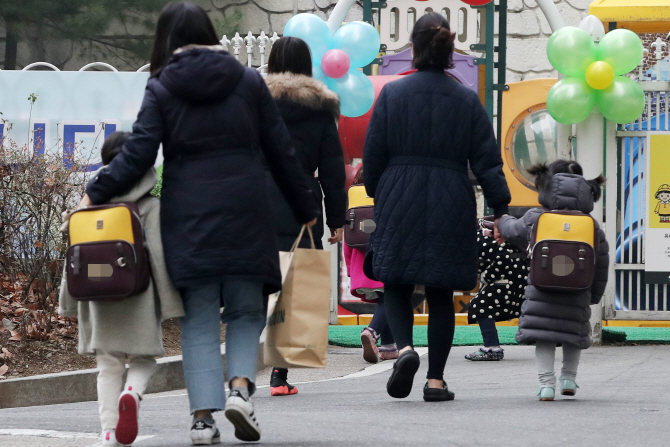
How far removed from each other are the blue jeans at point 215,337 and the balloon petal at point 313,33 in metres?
5.41

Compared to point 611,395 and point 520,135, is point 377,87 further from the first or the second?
point 611,395

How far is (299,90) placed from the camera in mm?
5379

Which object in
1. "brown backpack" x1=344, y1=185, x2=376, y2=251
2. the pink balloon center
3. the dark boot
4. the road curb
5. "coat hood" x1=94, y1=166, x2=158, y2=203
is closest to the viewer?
"coat hood" x1=94, y1=166, x2=158, y2=203

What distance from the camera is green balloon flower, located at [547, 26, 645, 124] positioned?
27.8 ft

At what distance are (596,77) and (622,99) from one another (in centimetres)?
26

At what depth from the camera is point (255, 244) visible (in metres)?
3.81

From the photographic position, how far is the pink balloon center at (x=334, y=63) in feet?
29.5

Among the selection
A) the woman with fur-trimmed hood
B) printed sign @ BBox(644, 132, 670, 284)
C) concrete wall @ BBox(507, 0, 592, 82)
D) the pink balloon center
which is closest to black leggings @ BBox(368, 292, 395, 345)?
the woman with fur-trimmed hood

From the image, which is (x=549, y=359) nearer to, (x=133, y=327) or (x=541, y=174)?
(x=541, y=174)

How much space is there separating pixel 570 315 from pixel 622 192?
4029mm

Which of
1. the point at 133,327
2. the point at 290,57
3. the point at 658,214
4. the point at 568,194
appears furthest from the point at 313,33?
the point at 133,327

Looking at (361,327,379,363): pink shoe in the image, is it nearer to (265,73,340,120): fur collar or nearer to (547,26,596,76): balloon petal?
(265,73,340,120): fur collar

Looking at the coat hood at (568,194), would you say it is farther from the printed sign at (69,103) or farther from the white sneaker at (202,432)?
the printed sign at (69,103)

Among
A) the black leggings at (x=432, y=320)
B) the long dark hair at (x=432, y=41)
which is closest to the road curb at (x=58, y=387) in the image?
the black leggings at (x=432, y=320)
